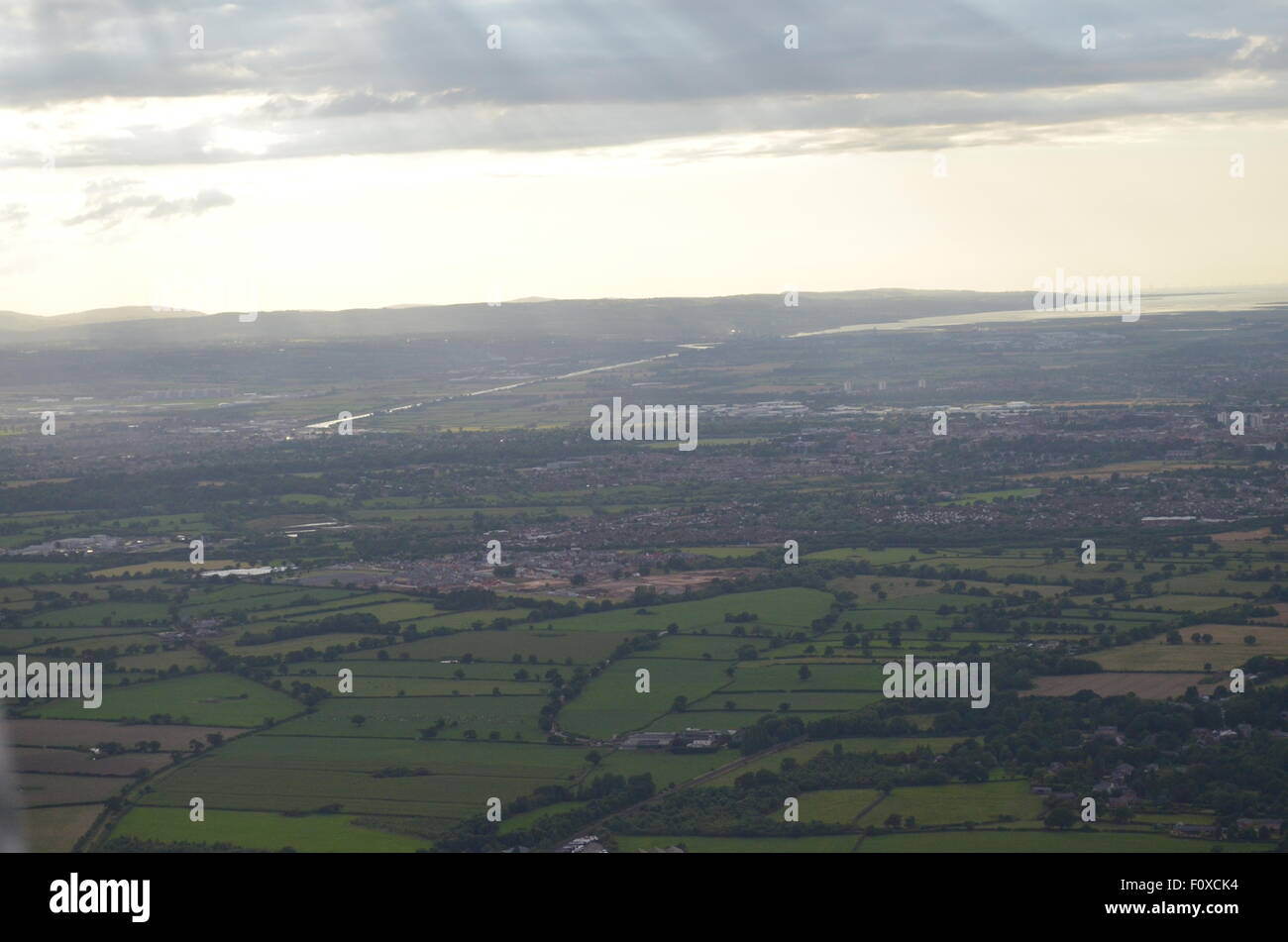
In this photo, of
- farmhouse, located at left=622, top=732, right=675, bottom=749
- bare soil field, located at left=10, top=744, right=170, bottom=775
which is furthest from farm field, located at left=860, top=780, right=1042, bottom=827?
bare soil field, located at left=10, top=744, right=170, bottom=775

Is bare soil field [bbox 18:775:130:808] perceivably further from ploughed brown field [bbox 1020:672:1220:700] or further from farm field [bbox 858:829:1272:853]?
ploughed brown field [bbox 1020:672:1220:700]

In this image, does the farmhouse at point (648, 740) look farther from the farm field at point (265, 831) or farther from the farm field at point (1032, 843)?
the farm field at point (1032, 843)

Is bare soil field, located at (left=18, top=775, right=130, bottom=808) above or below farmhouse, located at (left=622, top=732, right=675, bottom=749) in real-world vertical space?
below

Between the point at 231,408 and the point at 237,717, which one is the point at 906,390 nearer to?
the point at 231,408

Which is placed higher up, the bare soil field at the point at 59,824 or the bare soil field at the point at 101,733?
the bare soil field at the point at 101,733

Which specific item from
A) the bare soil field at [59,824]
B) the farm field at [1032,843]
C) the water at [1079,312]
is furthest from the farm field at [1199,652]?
the water at [1079,312]

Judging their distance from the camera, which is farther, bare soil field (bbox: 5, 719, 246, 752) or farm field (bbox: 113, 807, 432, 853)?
bare soil field (bbox: 5, 719, 246, 752)

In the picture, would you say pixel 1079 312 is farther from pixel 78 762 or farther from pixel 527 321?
pixel 78 762

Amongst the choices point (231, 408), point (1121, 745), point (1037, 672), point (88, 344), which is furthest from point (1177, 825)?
point (88, 344)

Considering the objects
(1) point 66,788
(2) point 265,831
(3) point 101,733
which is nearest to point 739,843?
(2) point 265,831
